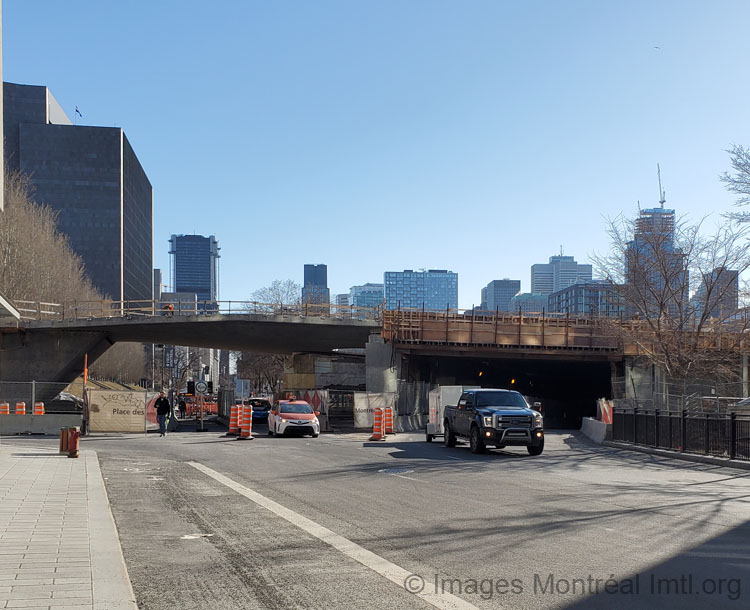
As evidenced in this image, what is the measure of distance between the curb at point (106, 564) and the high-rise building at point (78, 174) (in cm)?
13895

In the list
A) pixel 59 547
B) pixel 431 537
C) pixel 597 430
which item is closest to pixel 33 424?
pixel 597 430

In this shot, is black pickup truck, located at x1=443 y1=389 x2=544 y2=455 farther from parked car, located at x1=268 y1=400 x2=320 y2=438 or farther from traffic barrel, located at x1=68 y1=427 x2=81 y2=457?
parked car, located at x1=268 y1=400 x2=320 y2=438

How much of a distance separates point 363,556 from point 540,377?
6380 cm

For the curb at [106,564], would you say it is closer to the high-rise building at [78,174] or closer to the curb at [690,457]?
the curb at [690,457]

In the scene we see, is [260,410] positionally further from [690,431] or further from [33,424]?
[690,431]

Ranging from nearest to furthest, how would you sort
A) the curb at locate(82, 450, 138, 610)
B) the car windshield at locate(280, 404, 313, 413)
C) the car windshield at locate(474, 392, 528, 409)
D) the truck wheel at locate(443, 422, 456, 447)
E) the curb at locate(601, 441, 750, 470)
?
the curb at locate(82, 450, 138, 610) → the curb at locate(601, 441, 750, 470) → the car windshield at locate(474, 392, 528, 409) → the truck wheel at locate(443, 422, 456, 447) → the car windshield at locate(280, 404, 313, 413)

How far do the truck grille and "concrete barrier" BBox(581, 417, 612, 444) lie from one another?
9.67 metres

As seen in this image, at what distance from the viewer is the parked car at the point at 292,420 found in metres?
36.0

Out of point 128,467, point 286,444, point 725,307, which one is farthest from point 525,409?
point 725,307

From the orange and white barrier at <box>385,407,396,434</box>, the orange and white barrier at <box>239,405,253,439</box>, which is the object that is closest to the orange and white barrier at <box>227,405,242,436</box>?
the orange and white barrier at <box>239,405,253,439</box>

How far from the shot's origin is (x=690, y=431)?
25000 mm

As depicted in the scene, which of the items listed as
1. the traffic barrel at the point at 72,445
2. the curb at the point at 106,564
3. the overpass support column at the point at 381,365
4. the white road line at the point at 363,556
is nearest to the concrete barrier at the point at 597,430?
the overpass support column at the point at 381,365

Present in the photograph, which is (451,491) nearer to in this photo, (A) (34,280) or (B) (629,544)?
(B) (629,544)

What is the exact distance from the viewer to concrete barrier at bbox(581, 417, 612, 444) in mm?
33062
